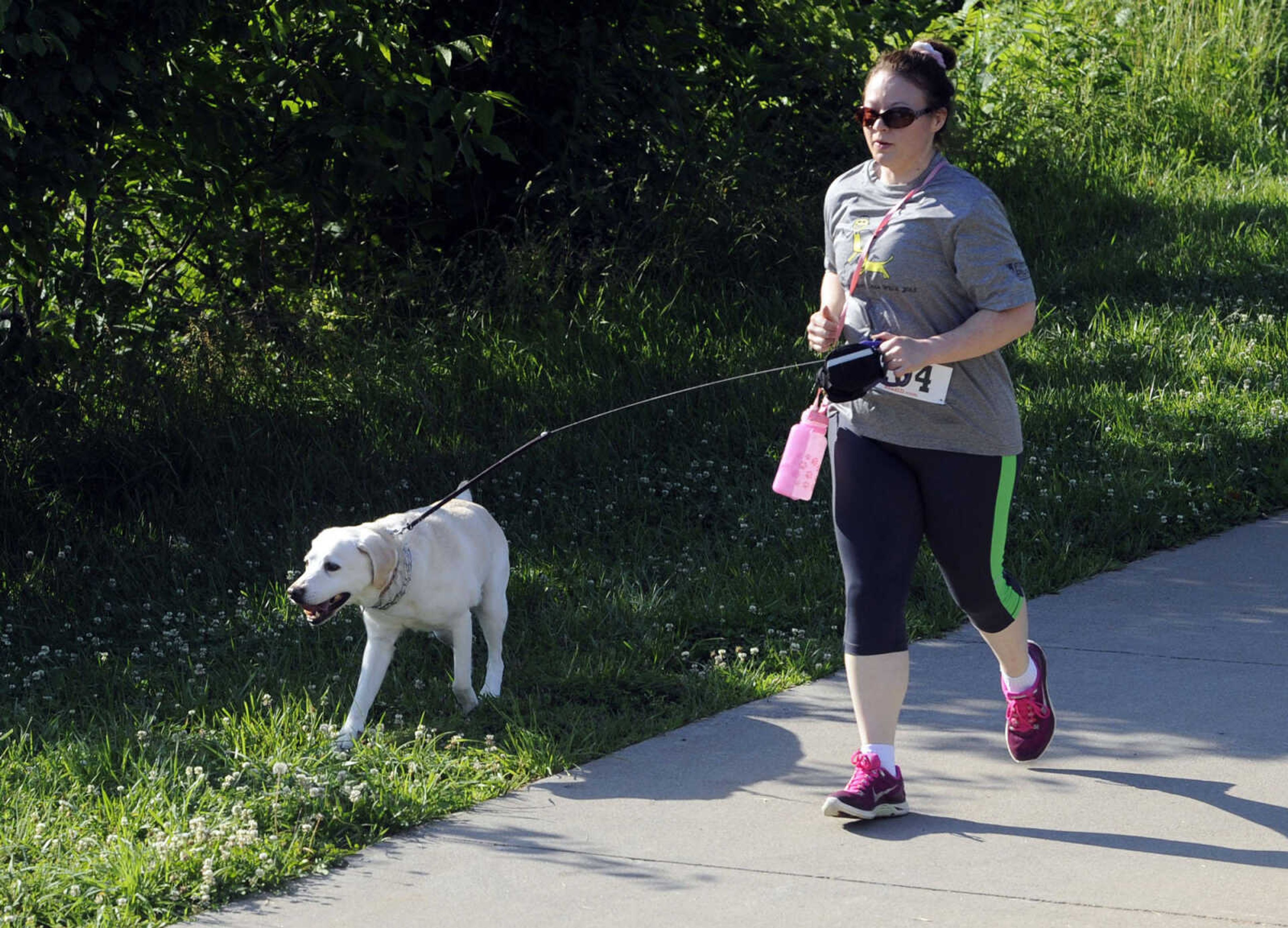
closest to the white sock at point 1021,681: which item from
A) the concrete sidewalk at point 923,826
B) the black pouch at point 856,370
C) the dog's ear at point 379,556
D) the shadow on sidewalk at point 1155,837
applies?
the concrete sidewalk at point 923,826

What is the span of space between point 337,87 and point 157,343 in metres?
1.63

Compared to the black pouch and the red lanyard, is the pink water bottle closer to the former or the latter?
the black pouch

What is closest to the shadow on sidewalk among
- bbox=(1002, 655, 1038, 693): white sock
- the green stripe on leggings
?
bbox=(1002, 655, 1038, 693): white sock

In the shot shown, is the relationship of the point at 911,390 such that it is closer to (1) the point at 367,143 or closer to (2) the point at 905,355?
(2) the point at 905,355

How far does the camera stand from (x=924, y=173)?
12.7 feet

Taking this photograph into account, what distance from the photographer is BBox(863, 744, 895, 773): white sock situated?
3895 mm

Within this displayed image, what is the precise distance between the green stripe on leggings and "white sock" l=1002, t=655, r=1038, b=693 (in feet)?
0.87

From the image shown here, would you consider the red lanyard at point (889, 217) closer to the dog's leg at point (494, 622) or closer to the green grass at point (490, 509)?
the green grass at point (490, 509)

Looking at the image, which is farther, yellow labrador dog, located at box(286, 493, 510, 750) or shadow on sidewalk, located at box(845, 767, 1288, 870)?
yellow labrador dog, located at box(286, 493, 510, 750)

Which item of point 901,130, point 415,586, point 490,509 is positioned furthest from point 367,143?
point 901,130

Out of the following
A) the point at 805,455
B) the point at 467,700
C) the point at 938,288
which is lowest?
the point at 467,700

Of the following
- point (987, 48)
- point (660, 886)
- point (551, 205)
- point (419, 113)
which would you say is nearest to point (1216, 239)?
point (987, 48)

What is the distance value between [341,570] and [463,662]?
0.57 m

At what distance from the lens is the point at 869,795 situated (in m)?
3.82
